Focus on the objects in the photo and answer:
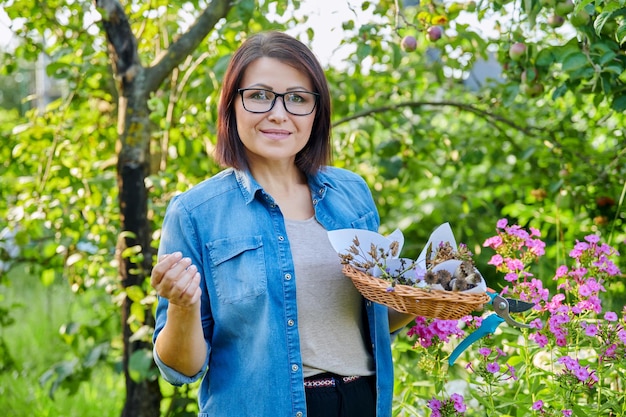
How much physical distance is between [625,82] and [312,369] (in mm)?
1283

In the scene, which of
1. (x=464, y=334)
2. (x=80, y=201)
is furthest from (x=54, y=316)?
(x=464, y=334)

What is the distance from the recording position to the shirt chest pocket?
149cm

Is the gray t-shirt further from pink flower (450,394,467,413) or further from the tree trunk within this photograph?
the tree trunk

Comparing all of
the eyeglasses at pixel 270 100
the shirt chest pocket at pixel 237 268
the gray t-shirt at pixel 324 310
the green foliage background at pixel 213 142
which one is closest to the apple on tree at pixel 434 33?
the green foliage background at pixel 213 142

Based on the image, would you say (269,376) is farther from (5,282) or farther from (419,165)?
(5,282)

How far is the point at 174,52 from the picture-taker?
2.57 m

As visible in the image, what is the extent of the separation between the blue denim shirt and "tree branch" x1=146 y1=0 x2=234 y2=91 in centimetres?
108

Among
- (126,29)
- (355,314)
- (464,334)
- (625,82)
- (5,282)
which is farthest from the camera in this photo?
(5,282)

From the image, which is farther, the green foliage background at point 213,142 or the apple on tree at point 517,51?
the green foliage background at point 213,142

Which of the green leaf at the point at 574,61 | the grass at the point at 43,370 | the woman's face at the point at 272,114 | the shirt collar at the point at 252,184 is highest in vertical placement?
the green leaf at the point at 574,61

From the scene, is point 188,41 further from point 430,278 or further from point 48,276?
point 430,278

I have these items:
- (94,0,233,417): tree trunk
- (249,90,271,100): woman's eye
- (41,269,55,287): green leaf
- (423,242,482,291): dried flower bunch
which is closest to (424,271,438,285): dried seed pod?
(423,242,482,291): dried flower bunch

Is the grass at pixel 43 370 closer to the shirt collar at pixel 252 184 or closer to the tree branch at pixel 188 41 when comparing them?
the tree branch at pixel 188 41

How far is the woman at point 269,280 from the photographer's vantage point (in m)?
1.47
